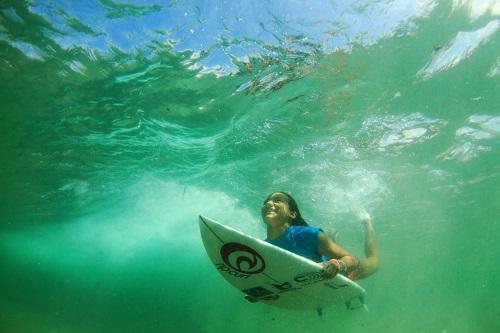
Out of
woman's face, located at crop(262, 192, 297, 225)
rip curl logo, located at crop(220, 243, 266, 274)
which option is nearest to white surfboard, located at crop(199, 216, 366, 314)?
rip curl logo, located at crop(220, 243, 266, 274)

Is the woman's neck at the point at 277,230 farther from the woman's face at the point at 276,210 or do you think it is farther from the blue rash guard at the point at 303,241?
the blue rash guard at the point at 303,241

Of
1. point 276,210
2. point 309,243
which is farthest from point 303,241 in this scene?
point 276,210

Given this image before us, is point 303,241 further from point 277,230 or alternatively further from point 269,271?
point 269,271

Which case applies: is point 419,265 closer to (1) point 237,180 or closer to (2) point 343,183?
(2) point 343,183

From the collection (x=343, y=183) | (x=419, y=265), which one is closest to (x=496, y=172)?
(x=343, y=183)

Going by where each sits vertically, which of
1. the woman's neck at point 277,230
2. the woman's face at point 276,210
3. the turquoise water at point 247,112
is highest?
the turquoise water at point 247,112

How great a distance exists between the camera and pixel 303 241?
564 cm

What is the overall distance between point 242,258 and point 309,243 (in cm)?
122

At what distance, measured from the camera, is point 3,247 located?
44562 mm

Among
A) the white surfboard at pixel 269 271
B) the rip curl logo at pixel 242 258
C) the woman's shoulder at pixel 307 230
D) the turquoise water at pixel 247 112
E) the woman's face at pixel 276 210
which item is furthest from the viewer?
the turquoise water at pixel 247 112

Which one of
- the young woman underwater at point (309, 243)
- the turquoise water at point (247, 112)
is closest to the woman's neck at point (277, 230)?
the young woman underwater at point (309, 243)

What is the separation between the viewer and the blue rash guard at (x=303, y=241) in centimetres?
554

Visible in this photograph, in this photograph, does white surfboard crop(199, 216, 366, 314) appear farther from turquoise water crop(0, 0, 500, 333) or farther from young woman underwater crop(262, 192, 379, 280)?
turquoise water crop(0, 0, 500, 333)

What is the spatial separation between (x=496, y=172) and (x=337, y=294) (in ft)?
71.9
